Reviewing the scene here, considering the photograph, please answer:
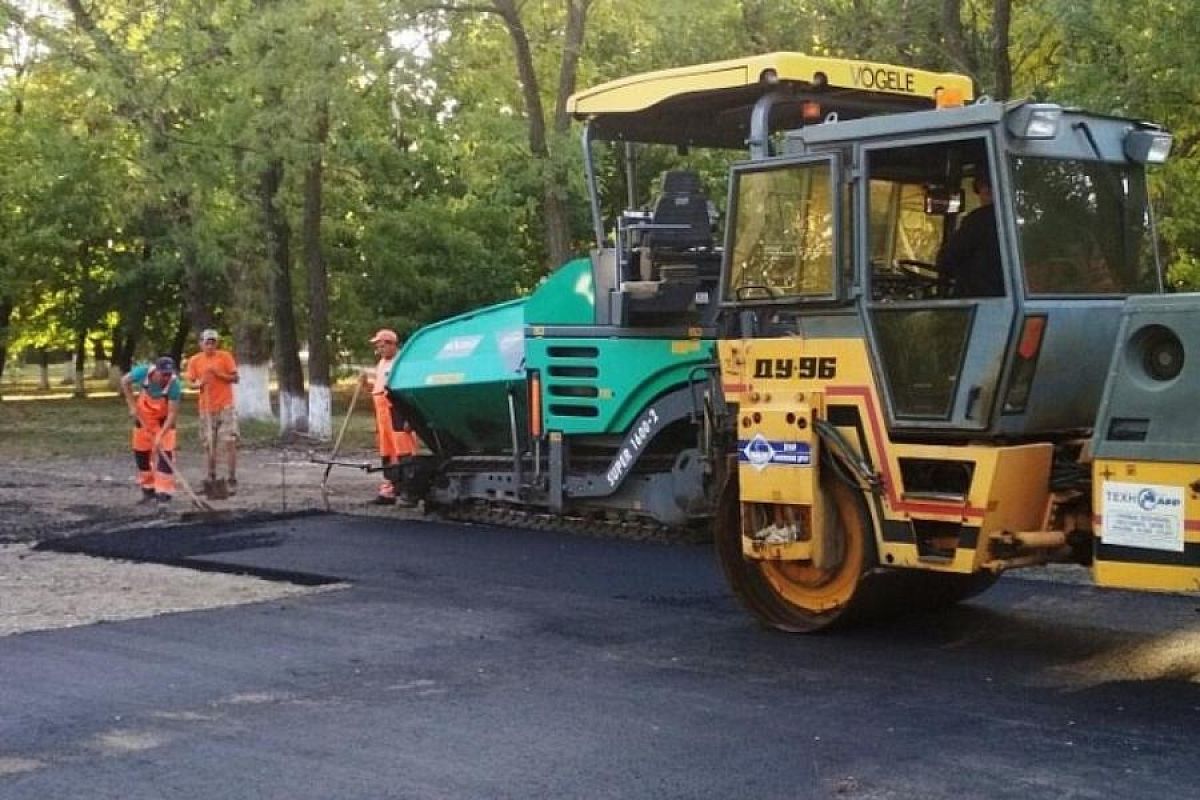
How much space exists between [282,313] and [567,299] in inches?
438

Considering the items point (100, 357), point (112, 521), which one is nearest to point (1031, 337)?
point (112, 521)

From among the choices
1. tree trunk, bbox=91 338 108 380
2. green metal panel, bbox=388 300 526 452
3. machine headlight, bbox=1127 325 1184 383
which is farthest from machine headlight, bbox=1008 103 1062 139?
tree trunk, bbox=91 338 108 380

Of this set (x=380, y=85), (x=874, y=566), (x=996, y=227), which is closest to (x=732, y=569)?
(x=874, y=566)

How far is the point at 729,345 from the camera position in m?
7.41

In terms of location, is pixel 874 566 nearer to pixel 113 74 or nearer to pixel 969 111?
pixel 969 111

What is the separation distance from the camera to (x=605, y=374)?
1055 centimetres

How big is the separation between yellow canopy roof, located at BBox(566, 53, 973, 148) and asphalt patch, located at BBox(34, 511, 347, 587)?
363 centimetres

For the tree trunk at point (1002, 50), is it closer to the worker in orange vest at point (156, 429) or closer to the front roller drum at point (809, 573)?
the front roller drum at point (809, 573)

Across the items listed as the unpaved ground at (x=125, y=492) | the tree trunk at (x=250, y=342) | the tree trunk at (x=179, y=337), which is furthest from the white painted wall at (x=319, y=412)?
the tree trunk at (x=179, y=337)

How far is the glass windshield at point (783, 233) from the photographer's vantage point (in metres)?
7.00

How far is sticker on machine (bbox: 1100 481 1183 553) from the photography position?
5.67 metres

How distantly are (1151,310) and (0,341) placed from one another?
82.1ft

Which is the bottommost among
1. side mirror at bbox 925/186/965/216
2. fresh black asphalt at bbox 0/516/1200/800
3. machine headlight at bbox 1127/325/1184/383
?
fresh black asphalt at bbox 0/516/1200/800

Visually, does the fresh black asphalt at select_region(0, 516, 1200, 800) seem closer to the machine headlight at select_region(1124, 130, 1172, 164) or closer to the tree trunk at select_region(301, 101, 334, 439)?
the machine headlight at select_region(1124, 130, 1172, 164)
